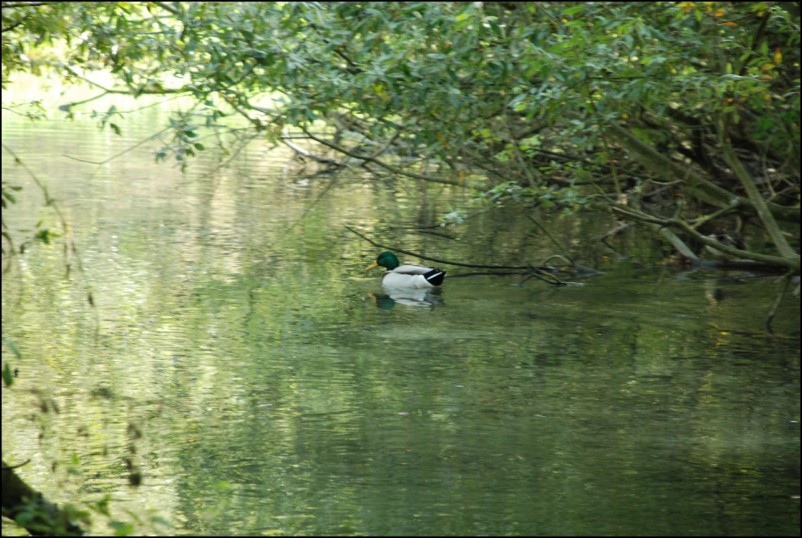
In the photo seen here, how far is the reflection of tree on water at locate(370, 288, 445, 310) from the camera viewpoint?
1320cm

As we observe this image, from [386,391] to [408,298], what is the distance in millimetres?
3986

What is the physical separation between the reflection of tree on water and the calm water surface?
0.08 meters

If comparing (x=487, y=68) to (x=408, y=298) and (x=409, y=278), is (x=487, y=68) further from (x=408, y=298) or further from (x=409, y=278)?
(x=408, y=298)

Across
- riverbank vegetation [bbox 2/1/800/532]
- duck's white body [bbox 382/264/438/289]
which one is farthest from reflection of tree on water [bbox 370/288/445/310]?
riverbank vegetation [bbox 2/1/800/532]

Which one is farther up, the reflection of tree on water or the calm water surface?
the calm water surface

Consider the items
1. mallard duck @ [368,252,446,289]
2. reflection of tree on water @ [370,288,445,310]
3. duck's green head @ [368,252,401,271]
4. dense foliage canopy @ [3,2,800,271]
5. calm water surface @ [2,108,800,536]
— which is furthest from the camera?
duck's green head @ [368,252,401,271]

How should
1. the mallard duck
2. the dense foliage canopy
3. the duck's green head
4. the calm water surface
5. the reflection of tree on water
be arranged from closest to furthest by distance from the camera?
the calm water surface < the dense foliage canopy < the reflection of tree on water < the mallard duck < the duck's green head

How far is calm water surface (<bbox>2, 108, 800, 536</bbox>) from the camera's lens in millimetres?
7148

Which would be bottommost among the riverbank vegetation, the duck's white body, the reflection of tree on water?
the reflection of tree on water

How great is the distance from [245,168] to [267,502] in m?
19.4

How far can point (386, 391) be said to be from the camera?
9539 millimetres

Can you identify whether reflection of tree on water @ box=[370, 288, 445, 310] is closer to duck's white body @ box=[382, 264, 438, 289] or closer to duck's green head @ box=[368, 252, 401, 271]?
duck's white body @ box=[382, 264, 438, 289]

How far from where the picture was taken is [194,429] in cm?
838

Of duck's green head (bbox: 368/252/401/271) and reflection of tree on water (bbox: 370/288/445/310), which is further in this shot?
duck's green head (bbox: 368/252/401/271)
